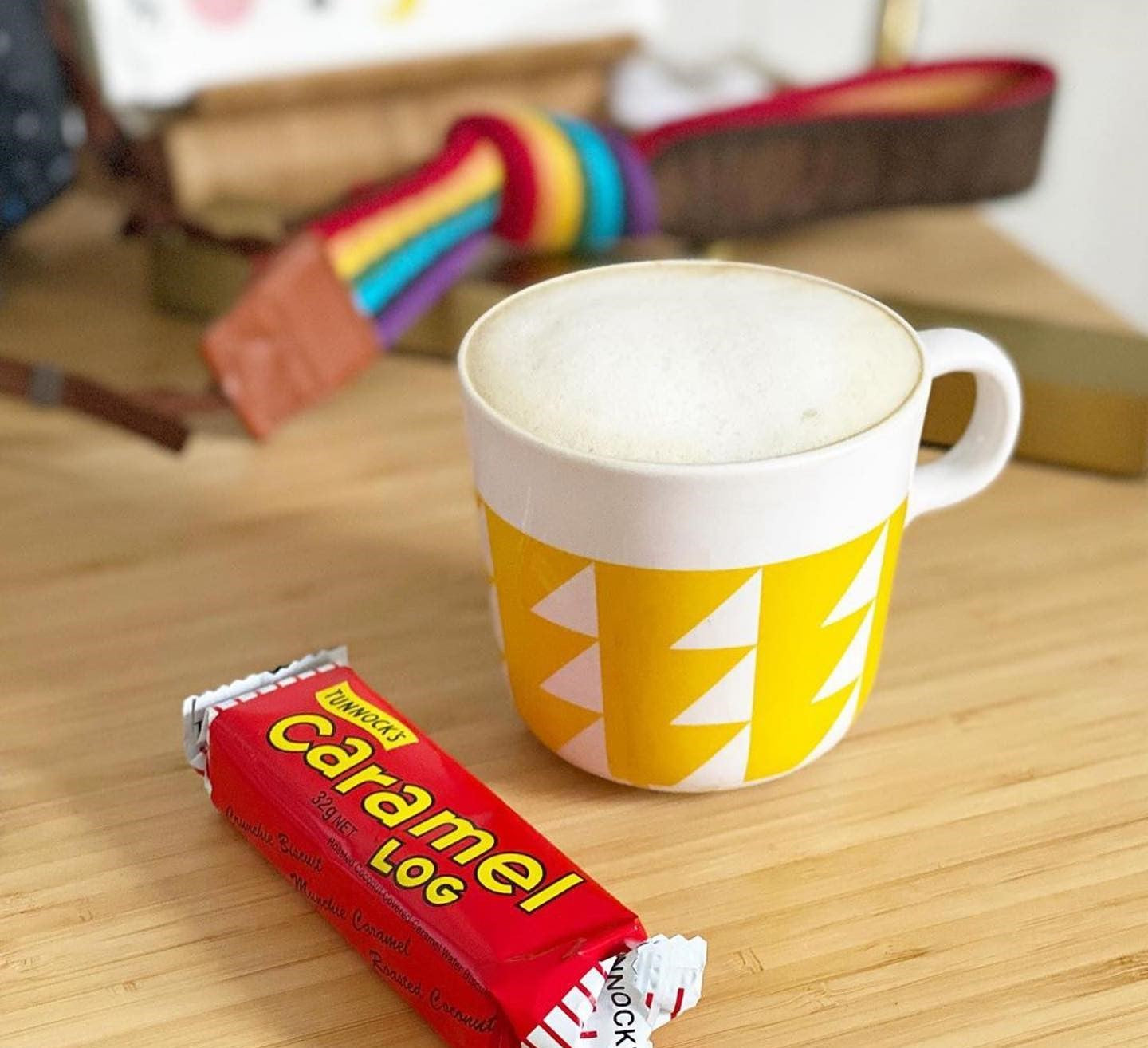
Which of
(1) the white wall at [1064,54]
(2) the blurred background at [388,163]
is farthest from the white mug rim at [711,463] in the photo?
(1) the white wall at [1064,54]

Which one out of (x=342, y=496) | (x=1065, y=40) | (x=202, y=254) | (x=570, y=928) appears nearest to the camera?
(x=570, y=928)

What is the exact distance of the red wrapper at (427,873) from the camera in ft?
0.99

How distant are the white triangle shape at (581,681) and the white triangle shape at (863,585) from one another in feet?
0.20

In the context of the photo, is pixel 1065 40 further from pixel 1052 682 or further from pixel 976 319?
pixel 1052 682

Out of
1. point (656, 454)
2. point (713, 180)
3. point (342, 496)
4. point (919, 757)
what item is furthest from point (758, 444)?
point (713, 180)

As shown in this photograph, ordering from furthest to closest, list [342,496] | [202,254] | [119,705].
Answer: [202,254]
[342,496]
[119,705]

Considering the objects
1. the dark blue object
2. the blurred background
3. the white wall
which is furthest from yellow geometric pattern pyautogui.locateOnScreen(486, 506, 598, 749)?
the white wall

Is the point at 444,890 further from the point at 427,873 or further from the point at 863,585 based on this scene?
the point at 863,585

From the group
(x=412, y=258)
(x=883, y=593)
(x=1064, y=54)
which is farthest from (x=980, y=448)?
(x=1064, y=54)

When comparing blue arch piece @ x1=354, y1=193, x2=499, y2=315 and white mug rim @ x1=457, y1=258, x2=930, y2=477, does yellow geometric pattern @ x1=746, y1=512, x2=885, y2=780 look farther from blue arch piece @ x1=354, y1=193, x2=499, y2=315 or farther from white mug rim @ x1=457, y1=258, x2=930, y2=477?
blue arch piece @ x1=354, y1=193, x2=499, y2=315

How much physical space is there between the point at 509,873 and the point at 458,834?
0.02 m

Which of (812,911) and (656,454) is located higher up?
(656,454)

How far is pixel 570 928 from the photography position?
1.02ft

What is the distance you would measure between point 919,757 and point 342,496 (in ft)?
0.81
